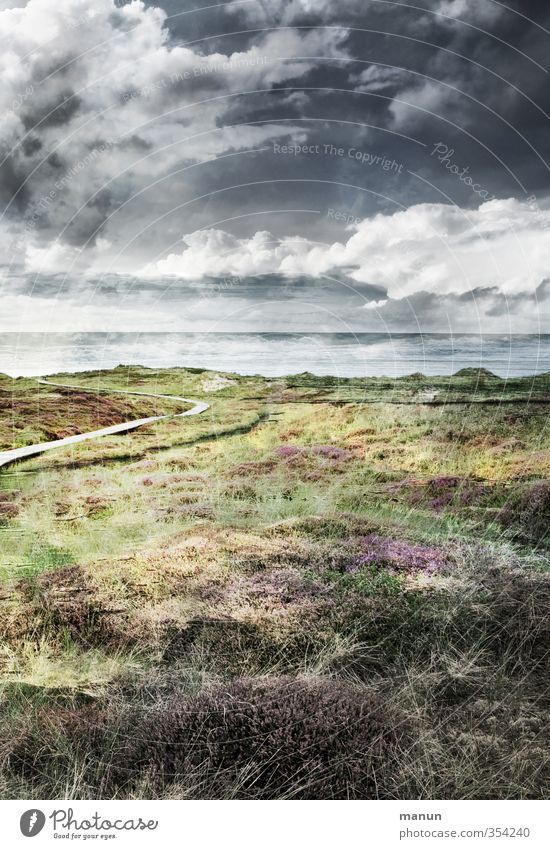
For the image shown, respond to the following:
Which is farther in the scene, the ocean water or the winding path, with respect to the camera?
the ocean water

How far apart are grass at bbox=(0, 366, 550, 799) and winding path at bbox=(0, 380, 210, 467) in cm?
35

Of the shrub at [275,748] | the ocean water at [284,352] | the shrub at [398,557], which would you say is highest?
the ocean water at [284,352]

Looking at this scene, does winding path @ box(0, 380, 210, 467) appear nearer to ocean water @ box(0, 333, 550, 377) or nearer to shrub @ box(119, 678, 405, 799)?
ocean water @ box(0, 333, 550, 377)

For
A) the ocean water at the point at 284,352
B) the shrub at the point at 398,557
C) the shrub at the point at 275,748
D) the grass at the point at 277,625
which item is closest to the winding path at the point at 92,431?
the grass at the point at 277,625

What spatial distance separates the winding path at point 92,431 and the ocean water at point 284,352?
1.25 m

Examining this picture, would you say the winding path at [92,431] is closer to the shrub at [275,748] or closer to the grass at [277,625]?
the grass at [277,625]

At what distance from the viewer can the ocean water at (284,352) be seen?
13891 millimetres

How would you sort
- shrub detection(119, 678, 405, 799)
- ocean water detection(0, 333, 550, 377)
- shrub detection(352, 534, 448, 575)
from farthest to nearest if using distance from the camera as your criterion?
ocean water detection(0, 333, 550, 377) → shrub detection(352, 534, 448, 575) → shrub detection(119, 678, 405, 799)

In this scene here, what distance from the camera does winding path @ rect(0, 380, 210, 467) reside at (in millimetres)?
13125

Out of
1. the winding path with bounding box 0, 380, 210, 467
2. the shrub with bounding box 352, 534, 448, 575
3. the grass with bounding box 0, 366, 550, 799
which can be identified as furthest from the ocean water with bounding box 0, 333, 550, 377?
the shrub with bounding box 352, 534, 448, 575

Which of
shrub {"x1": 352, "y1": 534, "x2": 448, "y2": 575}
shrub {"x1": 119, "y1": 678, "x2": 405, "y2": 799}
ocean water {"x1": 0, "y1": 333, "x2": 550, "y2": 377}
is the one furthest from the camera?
ocean water {"x1": 0, "y1": 333, "x2": 550, "y2": 377}

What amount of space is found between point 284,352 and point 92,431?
482cm
